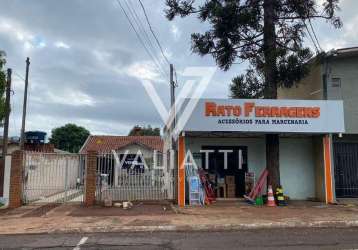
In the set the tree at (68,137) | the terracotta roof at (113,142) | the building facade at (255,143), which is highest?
the tree at (68,137)

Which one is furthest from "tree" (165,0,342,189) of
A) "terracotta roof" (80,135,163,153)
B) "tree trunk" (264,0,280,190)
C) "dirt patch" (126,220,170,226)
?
"terracotta roof" (80,135,163,153)

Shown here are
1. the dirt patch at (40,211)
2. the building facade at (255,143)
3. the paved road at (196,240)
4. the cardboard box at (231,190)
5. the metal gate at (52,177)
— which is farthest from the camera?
the cardboard box at (231,190)

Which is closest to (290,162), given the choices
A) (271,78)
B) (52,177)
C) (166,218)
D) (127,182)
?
(271,78)

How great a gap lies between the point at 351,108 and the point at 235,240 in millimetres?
10870

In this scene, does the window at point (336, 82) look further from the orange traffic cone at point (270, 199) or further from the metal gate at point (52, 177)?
the metal gate at point (52, 177)

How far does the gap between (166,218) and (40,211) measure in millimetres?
4716

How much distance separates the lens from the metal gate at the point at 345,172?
1738 centimetres

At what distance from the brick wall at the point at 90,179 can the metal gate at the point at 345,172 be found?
33.7ft

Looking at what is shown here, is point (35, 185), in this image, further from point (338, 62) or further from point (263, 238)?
point (338, 62)

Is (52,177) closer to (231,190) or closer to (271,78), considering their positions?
(231,190)

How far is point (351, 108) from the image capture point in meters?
17.3

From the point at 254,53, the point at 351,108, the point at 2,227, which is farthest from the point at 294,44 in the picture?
the point at 2,227

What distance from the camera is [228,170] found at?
1752 centimetres

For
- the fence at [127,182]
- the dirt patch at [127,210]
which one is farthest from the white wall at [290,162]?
the dirt patch at [127,210]
